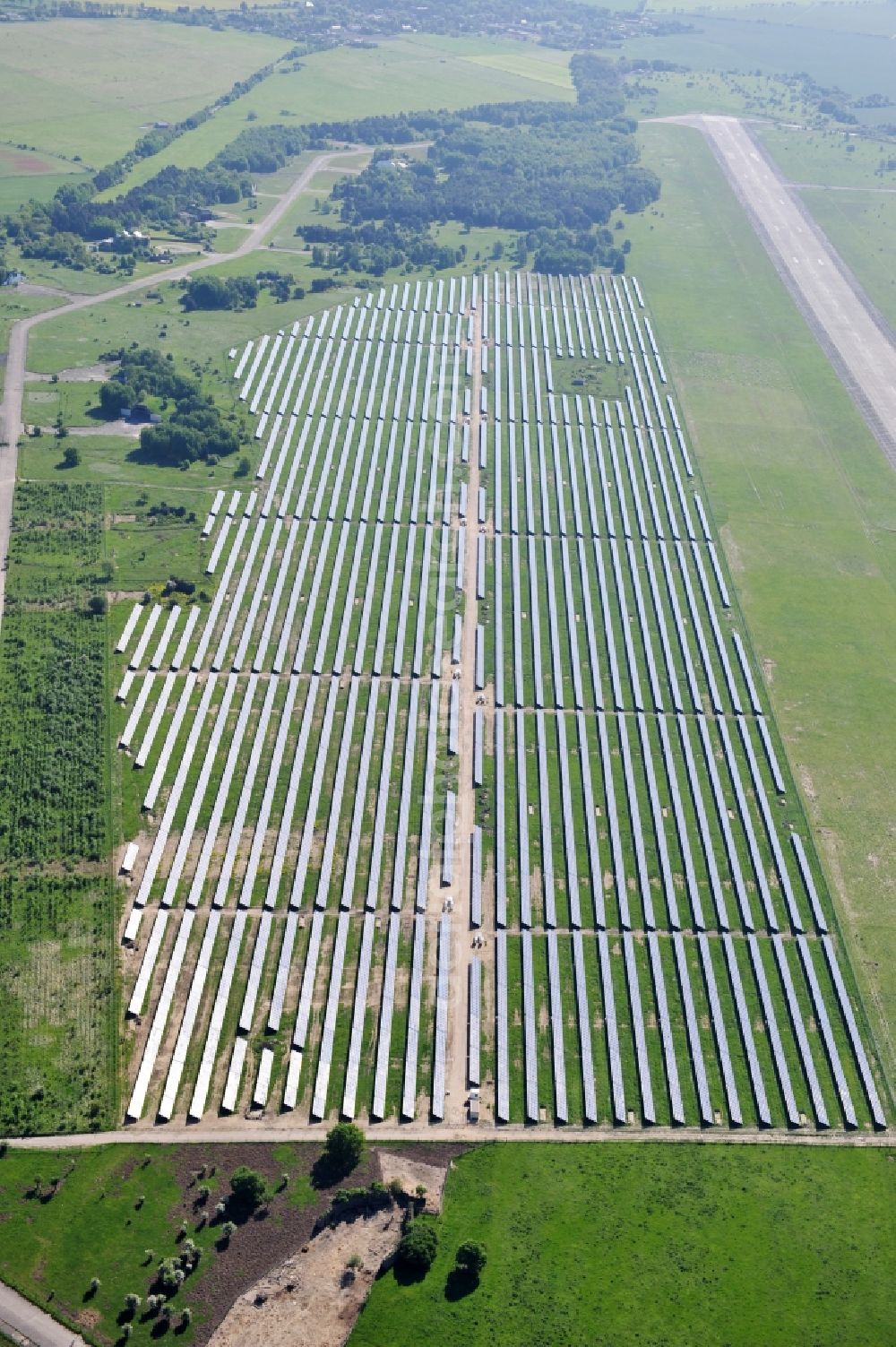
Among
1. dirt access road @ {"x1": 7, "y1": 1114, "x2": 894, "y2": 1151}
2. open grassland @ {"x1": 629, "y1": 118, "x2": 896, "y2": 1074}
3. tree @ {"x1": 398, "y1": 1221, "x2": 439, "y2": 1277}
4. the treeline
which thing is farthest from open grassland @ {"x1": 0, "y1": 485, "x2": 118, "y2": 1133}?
open grassland @ {"x1": 629, "y1": 118, "x2": 896, "y2": 1074}

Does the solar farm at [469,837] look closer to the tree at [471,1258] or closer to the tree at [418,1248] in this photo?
the tree at [418,1248]

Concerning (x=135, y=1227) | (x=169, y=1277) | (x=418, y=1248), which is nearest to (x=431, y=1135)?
(x=418, y=1248)

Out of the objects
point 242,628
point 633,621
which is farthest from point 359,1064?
point 633,621

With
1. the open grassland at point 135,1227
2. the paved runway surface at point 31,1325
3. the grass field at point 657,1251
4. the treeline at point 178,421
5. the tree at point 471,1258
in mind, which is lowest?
the grass field at point 657,1251

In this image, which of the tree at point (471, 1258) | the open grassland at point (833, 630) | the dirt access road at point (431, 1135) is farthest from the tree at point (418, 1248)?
the open grassland at point (833, 630)

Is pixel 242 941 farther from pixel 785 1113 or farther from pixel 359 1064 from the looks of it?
pixel 785 1113
